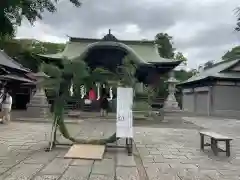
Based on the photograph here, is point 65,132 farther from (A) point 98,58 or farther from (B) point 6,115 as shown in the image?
(A) point 98,58

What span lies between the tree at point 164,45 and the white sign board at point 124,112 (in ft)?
110

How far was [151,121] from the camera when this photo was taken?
1906 cm

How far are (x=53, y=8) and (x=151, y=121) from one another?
14.5 m

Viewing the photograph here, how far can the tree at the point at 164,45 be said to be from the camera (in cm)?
4252

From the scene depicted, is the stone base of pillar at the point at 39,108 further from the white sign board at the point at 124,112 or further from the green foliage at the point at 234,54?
the green foliage at the point at 234,54

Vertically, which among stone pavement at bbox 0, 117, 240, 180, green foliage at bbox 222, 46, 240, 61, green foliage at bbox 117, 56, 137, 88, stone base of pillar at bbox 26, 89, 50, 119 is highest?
green foliage at bbox 222, 46, 240, 61

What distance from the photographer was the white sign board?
27.9ft

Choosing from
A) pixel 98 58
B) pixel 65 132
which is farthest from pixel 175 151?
pixel 98 58

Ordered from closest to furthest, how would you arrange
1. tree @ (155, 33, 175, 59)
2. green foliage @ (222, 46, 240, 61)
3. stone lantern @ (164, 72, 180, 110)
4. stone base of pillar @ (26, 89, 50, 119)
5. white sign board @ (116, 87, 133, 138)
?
white sign board @ (116, 87, 133, 138) → stone base of pillar @ (26, 89, 50, 119) → stone lantern @ (164, 72, 180, 110) → green foliage @ (222, 46, 240, 61) → tree @ (155, 33, 175, 59)

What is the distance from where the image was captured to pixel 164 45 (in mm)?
43531

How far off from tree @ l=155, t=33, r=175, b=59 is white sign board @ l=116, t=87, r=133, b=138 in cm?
3341

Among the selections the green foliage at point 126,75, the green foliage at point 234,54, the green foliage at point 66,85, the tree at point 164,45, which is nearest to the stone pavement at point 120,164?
the green foliage at point 66,85

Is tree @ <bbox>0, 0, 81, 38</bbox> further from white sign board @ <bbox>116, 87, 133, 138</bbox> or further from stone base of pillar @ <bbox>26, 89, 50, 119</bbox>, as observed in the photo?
stone base of pillar @ <bbox>26, 89, 50, 119</bbox>

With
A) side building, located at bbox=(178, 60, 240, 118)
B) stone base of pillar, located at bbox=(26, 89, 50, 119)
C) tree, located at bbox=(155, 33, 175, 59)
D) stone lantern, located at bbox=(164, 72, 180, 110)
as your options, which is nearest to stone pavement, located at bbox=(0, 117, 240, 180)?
stone base of pillar, located at bbox=(26, 89, 50, 119)
